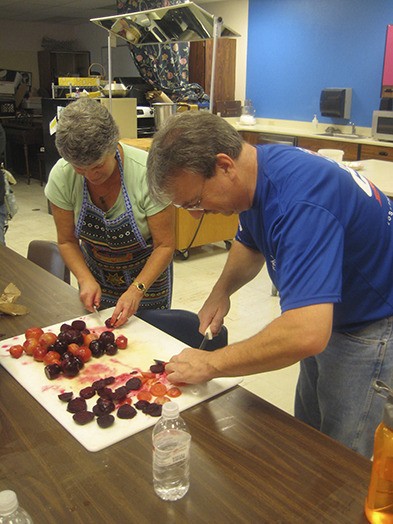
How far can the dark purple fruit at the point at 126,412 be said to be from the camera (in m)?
1.12

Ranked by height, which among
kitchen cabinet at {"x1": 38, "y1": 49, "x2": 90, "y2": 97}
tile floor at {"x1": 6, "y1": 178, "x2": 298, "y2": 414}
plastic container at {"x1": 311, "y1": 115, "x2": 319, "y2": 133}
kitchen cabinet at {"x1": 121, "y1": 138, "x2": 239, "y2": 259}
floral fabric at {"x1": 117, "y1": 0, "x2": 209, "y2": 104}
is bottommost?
tile floor at {"x1": 6, "y1": 178, "x2": 298, "y2": 414}

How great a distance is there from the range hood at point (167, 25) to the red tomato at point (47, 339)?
1.96m

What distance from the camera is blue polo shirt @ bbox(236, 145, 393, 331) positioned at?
0.98m

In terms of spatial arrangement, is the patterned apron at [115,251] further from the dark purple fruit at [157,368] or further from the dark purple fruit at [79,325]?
the dark purple fruit at [157,368]

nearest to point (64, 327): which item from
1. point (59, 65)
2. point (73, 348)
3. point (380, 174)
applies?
point (73, 348)

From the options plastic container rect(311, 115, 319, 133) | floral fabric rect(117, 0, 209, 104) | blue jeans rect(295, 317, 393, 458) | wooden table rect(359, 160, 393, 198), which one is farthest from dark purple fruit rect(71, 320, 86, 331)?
plastic container rect(311, 115, 319, 133)

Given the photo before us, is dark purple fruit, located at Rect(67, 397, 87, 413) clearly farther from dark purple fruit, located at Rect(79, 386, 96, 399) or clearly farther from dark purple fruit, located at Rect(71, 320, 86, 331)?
dark purple fruit, located at Rect(71, 320, 86, 331)

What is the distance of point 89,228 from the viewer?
1.81m

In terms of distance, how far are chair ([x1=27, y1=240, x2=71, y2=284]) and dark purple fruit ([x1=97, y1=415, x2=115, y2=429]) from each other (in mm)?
1080

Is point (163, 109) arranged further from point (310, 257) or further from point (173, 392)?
point (310, 257)

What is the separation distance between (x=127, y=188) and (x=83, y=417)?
86 centimetres

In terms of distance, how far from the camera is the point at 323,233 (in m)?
0.99

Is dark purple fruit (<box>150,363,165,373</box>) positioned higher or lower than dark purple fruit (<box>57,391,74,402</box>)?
higher

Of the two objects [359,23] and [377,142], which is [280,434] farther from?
[359,23]
